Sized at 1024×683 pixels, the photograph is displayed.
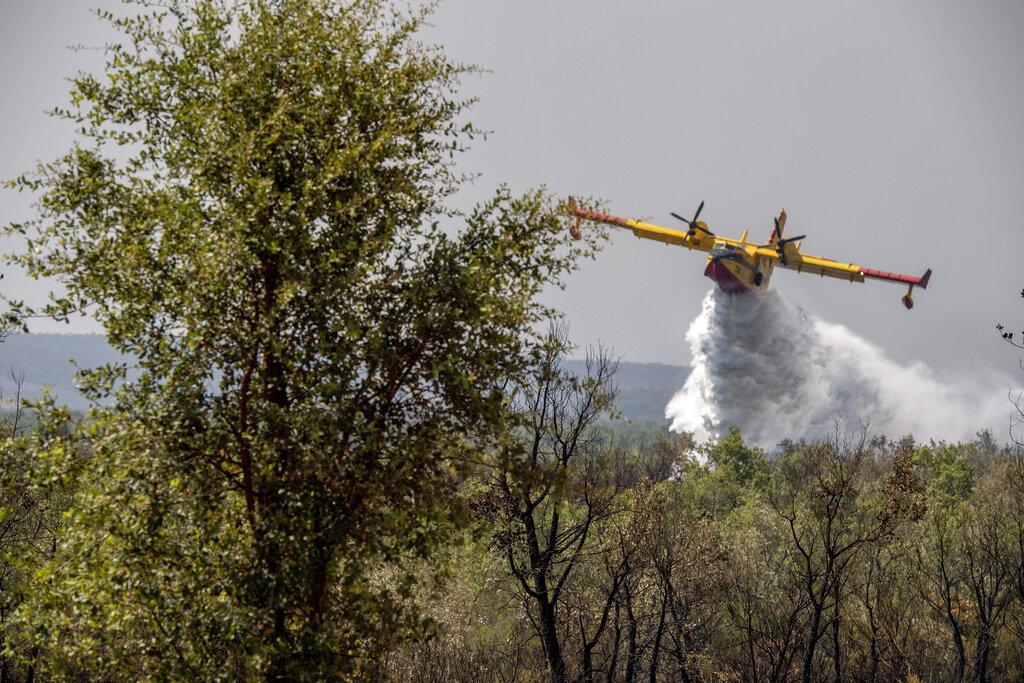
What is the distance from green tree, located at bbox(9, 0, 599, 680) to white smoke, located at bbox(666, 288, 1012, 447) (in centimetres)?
8013

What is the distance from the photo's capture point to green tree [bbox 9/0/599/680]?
25.1 ft

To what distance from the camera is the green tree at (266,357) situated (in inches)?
302

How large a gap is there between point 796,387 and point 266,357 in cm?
10704

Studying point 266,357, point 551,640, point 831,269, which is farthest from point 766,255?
point 266,357

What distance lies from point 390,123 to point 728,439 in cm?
6634

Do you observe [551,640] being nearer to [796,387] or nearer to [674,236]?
[674,236]

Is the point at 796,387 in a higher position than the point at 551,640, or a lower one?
higher

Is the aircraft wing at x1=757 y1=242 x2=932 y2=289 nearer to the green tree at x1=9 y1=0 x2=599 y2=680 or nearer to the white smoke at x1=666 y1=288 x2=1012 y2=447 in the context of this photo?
the white smoke at x1=666 y1=288 x2=1012 y2=447

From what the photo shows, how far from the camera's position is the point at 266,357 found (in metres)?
8.23

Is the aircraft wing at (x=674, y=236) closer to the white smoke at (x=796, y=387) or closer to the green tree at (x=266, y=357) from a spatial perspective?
the white smoke at (x=796, y=387)

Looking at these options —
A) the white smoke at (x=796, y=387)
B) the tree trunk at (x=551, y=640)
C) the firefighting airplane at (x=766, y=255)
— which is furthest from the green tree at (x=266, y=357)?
the white smoke at (x=796, y=387)

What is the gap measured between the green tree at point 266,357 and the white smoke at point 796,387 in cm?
8013

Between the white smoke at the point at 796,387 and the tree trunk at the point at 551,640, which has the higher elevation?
the white smoke at the point at 796,387

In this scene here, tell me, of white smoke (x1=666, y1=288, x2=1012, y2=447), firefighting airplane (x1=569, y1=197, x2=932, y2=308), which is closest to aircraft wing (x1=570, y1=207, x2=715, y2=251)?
firefighting airplane (x1=569, y1=197, x2=932, y2=308)
